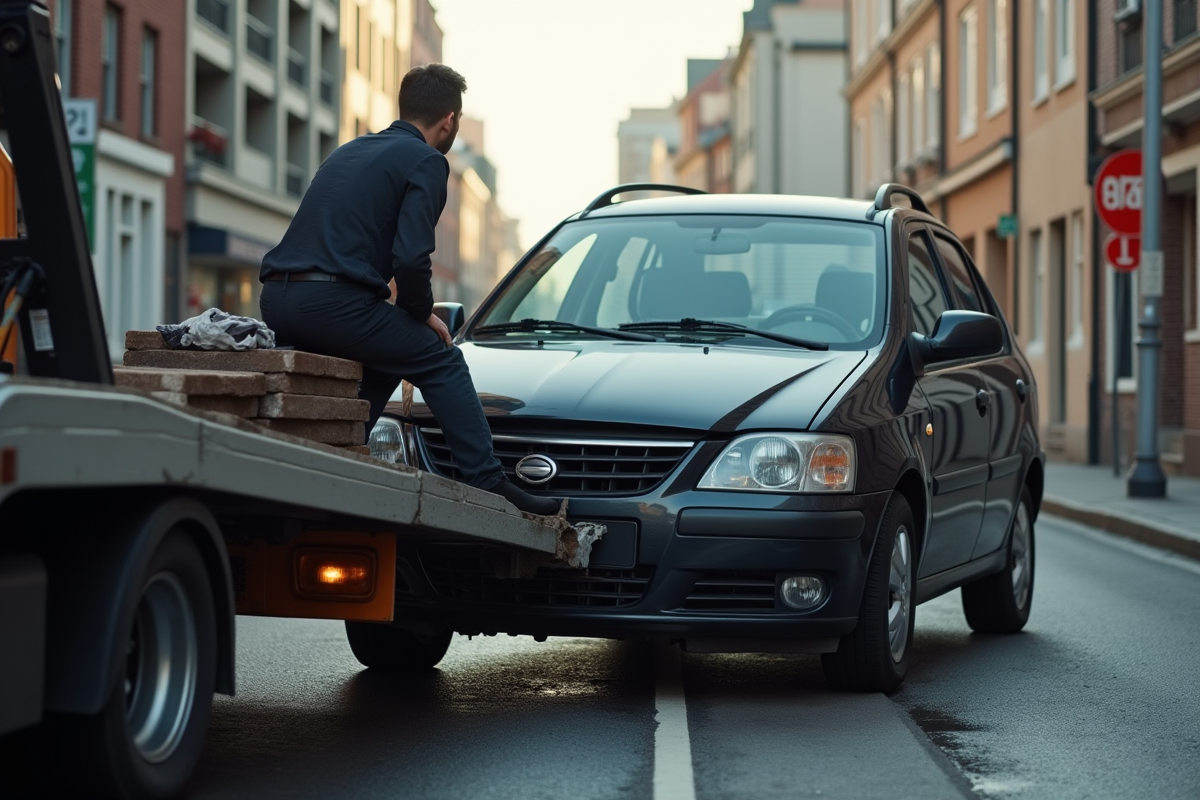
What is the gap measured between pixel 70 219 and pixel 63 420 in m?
0.95

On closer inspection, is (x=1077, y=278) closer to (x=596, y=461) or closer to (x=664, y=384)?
(x=664, y=384)

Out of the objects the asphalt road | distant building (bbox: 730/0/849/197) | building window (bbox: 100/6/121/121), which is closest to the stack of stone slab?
the asphalt road

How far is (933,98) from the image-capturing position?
39.0 meters

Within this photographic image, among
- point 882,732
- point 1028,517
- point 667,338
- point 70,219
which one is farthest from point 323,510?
point 1028,517

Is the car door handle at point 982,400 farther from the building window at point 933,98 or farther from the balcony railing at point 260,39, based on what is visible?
the balcony railing at point 260,39

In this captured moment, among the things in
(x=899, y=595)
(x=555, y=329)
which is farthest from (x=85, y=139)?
(x=899, y=595)

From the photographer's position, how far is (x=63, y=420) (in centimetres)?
395

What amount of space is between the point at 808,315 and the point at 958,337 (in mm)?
589

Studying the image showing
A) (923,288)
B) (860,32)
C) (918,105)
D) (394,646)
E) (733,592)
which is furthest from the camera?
(860,32)

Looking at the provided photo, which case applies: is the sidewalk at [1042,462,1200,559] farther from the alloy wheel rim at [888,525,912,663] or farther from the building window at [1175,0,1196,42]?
the alloy wheel rim at [888,525,912,663]

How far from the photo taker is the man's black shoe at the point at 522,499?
20.9 ft

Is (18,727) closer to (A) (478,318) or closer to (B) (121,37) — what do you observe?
(A) (478,318)

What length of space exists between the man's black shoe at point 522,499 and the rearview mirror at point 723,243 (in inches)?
77.5

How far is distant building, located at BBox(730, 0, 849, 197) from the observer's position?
67625mm
